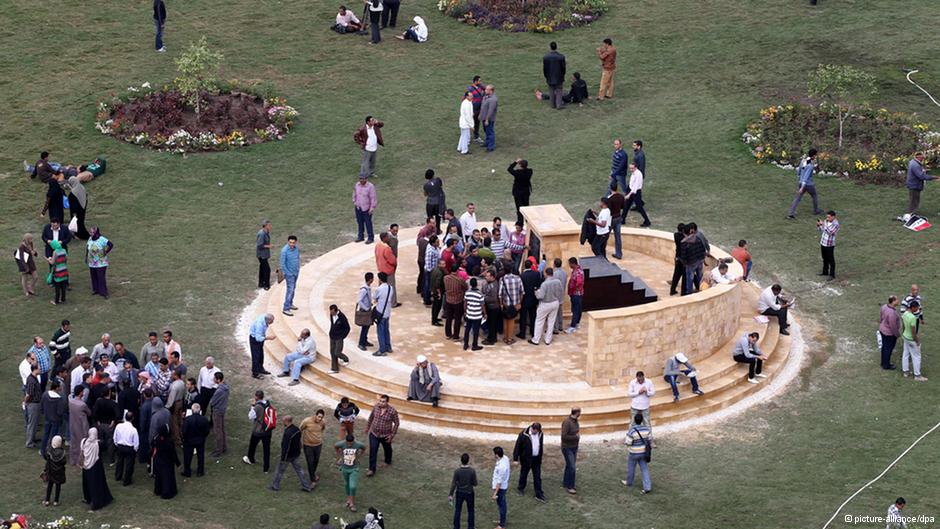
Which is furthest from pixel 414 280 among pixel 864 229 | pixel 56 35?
pixel 56 35

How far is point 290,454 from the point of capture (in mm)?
22484

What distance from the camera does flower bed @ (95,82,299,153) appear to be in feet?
121

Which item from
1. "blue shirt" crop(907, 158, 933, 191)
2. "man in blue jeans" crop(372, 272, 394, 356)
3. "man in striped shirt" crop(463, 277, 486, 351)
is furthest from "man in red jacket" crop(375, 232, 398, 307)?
"blue shirt" crop(907, 158, 933, 191)

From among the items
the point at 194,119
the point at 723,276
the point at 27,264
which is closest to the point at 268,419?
the point at 27,264

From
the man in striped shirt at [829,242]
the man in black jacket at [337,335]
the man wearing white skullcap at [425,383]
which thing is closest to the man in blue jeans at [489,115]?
the man in striped shirt at [829,242]

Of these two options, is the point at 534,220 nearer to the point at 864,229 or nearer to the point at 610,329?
the point at 610,329

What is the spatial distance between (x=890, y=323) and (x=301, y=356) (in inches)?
430

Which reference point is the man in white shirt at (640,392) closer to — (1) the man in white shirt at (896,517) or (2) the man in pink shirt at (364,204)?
(1) the man in white shirt at (896,517)

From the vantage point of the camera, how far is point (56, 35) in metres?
43.0

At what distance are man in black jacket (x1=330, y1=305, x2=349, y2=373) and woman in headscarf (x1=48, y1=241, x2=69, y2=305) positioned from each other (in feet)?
22.0

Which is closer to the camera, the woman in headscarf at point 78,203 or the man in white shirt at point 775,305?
the man in white shirt at point 775,305

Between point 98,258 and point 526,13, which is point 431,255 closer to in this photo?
point 98,258

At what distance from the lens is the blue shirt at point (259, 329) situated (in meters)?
25.7

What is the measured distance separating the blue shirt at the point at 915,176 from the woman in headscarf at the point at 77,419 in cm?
1961
